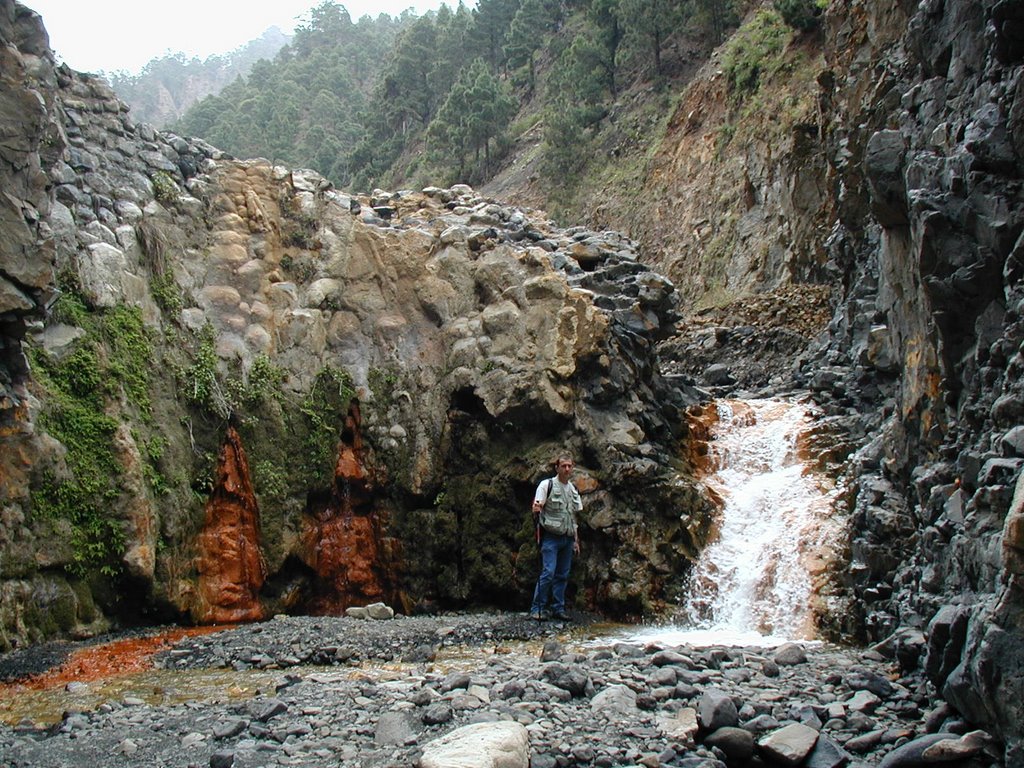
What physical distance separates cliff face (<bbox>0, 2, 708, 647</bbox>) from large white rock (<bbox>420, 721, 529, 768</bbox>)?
6.32m

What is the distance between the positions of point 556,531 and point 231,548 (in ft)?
16.0

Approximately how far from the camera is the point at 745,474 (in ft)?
47.1

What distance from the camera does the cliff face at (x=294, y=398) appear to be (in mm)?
10070

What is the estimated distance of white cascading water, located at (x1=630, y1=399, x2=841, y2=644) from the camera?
10.6 metres

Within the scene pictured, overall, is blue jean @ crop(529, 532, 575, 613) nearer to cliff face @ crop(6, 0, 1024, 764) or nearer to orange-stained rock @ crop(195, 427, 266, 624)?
cliff face @ crop(6, 0, 1024, 764)

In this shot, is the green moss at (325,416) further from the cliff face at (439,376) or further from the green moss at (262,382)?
the green moss at (262,382)

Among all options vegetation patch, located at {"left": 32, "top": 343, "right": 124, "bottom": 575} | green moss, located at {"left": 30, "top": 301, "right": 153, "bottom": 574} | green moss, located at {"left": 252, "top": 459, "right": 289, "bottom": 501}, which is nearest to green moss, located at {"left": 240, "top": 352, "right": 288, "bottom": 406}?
green moss, located at {"left": 252, "top": 459, "right": 289, "bottom": 501}

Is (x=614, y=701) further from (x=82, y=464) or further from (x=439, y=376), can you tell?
(x=439, y=376)

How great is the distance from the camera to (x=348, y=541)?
13227 mm

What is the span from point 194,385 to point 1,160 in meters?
4.24

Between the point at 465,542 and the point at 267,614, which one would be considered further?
the point at 465,542

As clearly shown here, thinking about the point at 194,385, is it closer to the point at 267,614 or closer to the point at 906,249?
the point at 267,614

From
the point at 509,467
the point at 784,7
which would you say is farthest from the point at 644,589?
the point at 784,7

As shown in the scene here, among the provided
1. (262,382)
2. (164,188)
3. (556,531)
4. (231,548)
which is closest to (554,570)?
(556,531)
